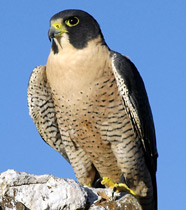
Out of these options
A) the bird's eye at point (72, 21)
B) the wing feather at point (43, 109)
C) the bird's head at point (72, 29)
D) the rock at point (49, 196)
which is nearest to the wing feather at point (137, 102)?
the bird's head at point (72, 29)

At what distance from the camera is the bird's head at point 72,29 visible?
6258 mm

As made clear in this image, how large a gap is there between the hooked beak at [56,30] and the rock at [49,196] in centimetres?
187

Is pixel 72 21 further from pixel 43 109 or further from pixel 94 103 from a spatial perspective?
pixel 43 109

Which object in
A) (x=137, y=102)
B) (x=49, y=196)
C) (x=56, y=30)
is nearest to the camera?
(x=49, y=196)

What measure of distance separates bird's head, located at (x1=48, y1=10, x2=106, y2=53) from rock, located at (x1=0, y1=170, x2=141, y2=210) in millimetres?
1910

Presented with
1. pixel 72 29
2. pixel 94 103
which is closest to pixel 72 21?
pixel 72 29

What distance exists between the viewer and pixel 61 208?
15.9 feet

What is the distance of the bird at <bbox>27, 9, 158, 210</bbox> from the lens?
6289 mm

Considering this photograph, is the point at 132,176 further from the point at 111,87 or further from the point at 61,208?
the point at 61,208


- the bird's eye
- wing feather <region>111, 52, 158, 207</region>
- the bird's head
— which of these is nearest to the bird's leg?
wing feather <region>111, 52, 158, 207</region>

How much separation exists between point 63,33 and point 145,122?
165cm

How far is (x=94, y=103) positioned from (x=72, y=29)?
1006mm

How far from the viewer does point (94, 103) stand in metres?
6.30

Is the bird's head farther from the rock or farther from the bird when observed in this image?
the rock
